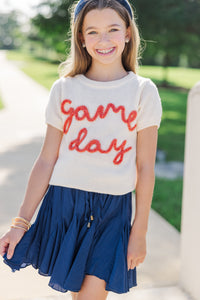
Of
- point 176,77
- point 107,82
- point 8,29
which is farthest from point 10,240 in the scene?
point 8,29

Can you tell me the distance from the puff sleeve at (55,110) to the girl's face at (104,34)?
Result: 219mm

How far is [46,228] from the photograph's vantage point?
6.15 feet

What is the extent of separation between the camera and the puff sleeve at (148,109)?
5.91 ft

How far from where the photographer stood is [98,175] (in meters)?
1.80

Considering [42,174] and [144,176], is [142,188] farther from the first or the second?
[42,174]

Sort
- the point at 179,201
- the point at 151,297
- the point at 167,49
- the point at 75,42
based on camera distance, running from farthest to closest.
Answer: the point at 167,49, the point at 179,201, the point at 151,297, the point at 75,42

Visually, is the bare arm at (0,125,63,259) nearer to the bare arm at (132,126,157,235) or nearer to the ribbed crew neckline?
the ribbed crew neckline

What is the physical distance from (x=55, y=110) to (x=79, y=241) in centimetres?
55

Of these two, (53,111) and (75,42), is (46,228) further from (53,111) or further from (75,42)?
(75,42)

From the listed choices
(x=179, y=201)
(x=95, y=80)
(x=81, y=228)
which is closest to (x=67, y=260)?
(x=81, y=228)

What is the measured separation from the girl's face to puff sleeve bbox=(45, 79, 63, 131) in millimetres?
219

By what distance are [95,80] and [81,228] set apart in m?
0.62

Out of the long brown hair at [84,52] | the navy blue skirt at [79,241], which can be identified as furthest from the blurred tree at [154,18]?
the navy blue skirt at [79,241]

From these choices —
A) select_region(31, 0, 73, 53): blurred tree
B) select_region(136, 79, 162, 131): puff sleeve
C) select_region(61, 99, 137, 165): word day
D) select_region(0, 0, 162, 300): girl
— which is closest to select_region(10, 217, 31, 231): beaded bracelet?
select_region(0, 0, 162, 300): girl
